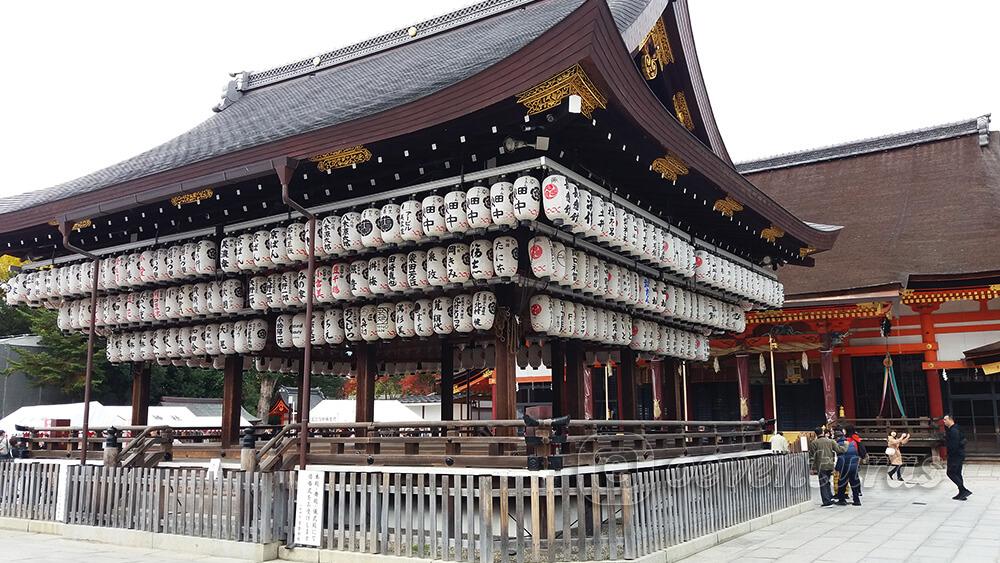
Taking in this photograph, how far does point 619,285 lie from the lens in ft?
39.3

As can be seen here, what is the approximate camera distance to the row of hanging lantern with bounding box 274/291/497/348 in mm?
10414

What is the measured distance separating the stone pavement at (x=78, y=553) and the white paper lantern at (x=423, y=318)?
3855 mm

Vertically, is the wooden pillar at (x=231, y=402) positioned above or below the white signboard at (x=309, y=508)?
above

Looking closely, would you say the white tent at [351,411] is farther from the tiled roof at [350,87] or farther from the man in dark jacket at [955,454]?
the man in dark jacket at [955,454]

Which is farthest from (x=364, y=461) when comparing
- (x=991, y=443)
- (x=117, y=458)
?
(x=991, y=443)

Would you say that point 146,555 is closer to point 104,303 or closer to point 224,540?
point 224,540

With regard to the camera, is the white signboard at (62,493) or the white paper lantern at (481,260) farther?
the white signboard at (62,493)

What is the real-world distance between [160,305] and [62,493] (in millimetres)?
3685

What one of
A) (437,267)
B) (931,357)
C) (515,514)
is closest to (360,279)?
(437,267)

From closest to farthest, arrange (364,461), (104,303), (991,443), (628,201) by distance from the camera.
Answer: (364,461), (628,201), (104,303), (991,443)

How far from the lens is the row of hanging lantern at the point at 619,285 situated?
995 centimetres

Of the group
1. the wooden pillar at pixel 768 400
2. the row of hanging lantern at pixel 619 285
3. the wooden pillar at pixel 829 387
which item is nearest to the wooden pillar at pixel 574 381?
the row of hanging lantern at pixel 619 285

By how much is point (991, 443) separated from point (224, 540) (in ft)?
73.1

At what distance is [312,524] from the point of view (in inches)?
372
